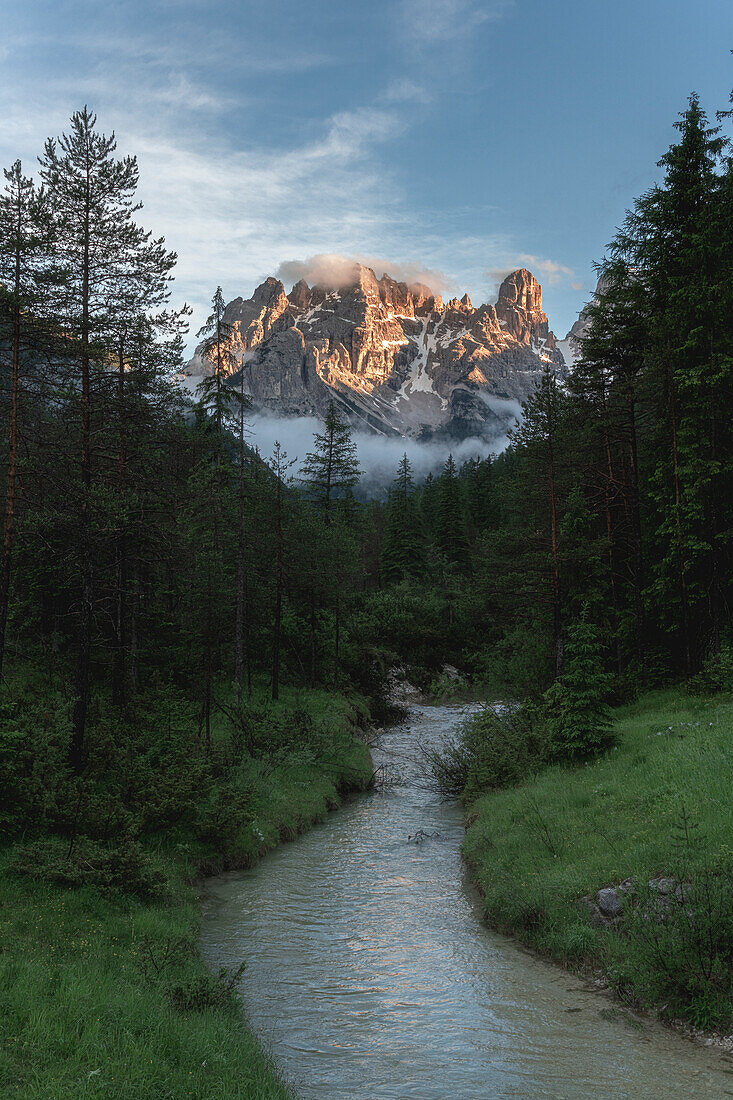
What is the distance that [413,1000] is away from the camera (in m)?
9.12

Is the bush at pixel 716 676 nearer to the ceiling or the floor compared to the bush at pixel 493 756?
nearer to the ceiling

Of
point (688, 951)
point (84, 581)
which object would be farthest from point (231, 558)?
point (688, 951)

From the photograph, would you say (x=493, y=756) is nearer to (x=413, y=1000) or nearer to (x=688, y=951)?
(x=413, y=1000)

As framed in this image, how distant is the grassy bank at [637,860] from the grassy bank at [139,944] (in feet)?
16.3

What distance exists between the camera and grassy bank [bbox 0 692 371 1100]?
5.62 meters

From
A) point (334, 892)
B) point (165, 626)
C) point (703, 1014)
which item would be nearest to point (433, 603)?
point (165, 626)

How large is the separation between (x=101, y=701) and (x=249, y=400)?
49.2ft

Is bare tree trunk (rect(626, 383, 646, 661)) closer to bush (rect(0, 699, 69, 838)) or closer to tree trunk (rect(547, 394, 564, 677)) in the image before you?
tree trunk (rect(547, 394, 564, 677))

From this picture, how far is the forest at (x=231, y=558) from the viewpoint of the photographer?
14.1 m

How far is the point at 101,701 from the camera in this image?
1944 cm

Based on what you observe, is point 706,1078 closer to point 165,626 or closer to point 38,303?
point 38,303

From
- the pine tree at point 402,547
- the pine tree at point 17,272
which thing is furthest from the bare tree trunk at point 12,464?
the pine tree at point 402,547

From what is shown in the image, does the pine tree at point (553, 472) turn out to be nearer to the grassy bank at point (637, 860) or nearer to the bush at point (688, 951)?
the grassy bank at point (637, 860)

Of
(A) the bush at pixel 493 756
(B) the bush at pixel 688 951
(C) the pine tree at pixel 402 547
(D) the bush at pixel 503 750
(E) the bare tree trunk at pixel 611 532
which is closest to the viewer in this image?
(B) the bush at pixel 688 951
